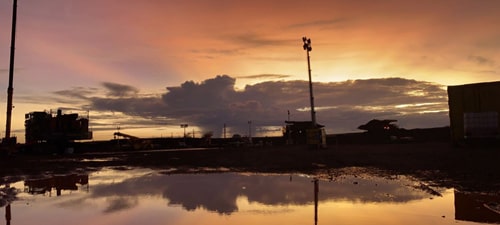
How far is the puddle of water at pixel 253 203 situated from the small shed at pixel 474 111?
15.1m

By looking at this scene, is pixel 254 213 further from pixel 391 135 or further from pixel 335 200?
pixel 391 135

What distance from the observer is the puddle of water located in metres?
9.77

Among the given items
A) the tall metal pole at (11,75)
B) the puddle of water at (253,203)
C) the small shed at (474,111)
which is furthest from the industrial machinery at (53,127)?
the small shed at (474,111)

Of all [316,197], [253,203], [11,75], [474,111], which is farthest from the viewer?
[11,75]

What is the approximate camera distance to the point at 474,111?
97.9 ft

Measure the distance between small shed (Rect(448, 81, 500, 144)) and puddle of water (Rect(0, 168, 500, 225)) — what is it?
49.7 ft

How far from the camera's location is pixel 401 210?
10.6m

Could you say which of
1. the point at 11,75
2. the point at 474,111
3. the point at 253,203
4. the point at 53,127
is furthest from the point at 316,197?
the point at 53,127

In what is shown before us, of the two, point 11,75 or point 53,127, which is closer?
point 11,75

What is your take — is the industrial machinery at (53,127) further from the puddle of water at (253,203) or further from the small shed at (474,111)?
the small shed at (474,111)

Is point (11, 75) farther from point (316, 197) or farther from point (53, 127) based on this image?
point (316, 197)

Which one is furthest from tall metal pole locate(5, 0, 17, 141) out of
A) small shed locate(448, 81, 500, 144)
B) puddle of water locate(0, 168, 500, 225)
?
small shed locate(448, 81, 500, 144)

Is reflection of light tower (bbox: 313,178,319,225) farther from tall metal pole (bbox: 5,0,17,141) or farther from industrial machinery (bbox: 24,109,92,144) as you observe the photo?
industrial machinery (bbox: 24,109,92,144)

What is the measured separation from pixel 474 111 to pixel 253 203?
2385cm
